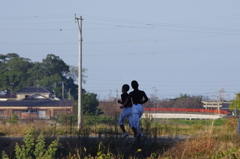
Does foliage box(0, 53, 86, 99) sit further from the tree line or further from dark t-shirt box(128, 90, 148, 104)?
dark t-shirt box(128, 90, 148, 104)

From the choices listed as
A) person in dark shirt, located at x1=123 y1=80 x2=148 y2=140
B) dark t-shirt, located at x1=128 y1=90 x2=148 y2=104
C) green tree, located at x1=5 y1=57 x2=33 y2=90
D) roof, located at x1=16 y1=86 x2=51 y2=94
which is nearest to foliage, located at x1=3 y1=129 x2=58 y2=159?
person in dark shirt, located at x1=123 y1=80 x2=148 y2=140

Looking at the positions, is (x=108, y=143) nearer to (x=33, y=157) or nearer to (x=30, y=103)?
(x=33, y=157)

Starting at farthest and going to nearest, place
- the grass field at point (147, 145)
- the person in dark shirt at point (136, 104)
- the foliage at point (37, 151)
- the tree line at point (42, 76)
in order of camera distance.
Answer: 1. the tree line at point (42, 76)
2. the person in dark shirt at point (136, 104)
3. the grass field at point (147, 145)
4. the foliage at point (37, 151)

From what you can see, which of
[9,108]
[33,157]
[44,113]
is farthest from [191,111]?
[33,157]

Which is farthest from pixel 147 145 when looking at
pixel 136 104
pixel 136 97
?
pixel 136 97

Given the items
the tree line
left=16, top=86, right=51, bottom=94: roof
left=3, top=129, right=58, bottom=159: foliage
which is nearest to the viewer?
left=3, top=129, right=58, bottom=159: foliage

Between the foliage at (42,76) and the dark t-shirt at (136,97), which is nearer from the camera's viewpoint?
the dark t-shirt at (136,97)

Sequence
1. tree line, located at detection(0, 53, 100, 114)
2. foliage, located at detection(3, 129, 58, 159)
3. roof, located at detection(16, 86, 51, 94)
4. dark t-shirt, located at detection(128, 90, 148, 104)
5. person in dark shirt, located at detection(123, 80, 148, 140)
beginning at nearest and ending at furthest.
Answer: foliage, located at detection(3, 129, 58, 159) < person in dark shirt, located at detection(123, 80, 148, 140) < dark t-shirt, located at detection(128, 90, 148, 104) < roof, located at detection(16, 86, 51, 94) < tree line, located at detection(0, 53, 100, 114)

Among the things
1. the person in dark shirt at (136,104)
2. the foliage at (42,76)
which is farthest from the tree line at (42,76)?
the person in dark shirt at (136,104)

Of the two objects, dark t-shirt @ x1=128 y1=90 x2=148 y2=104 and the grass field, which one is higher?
dark t-shirt @ x1=128 y1=90 x2=148 y2=104

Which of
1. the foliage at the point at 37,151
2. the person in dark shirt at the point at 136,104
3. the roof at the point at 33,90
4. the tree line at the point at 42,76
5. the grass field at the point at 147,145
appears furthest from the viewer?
the tree line at the point at 42,76

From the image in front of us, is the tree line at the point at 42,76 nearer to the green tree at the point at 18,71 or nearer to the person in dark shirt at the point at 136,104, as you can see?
the green tree at the point at 18,71

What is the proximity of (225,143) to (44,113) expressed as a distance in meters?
62.7

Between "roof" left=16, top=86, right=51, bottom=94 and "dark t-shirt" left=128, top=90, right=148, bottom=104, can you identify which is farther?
"roof" left=16, top=86, right=51, bottom=94
